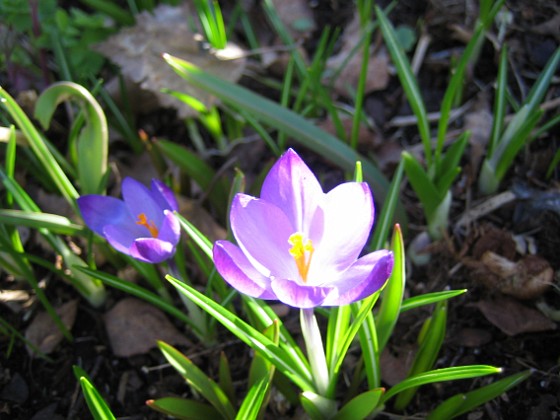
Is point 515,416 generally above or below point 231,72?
below

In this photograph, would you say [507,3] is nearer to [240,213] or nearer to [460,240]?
[460,240]

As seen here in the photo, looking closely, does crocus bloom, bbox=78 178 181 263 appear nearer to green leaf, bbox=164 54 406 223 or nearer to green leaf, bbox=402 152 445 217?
green leaf, bbox=164 54 406 223

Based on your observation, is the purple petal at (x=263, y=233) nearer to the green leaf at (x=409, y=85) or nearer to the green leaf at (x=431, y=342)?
the green leaf at (x=431, y=342)

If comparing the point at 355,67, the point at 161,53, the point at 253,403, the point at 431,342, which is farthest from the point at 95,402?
the point at 355,67

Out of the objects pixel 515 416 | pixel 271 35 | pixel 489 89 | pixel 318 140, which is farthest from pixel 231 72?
pixel 515 416

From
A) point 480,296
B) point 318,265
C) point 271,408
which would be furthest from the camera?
point 480,296

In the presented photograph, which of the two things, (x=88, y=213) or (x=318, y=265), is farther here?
(x=88, y=213)

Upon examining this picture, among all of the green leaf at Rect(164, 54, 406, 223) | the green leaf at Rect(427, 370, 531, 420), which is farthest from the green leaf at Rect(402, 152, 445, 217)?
the green leaf at Rect(427, 370, 531, 420)
